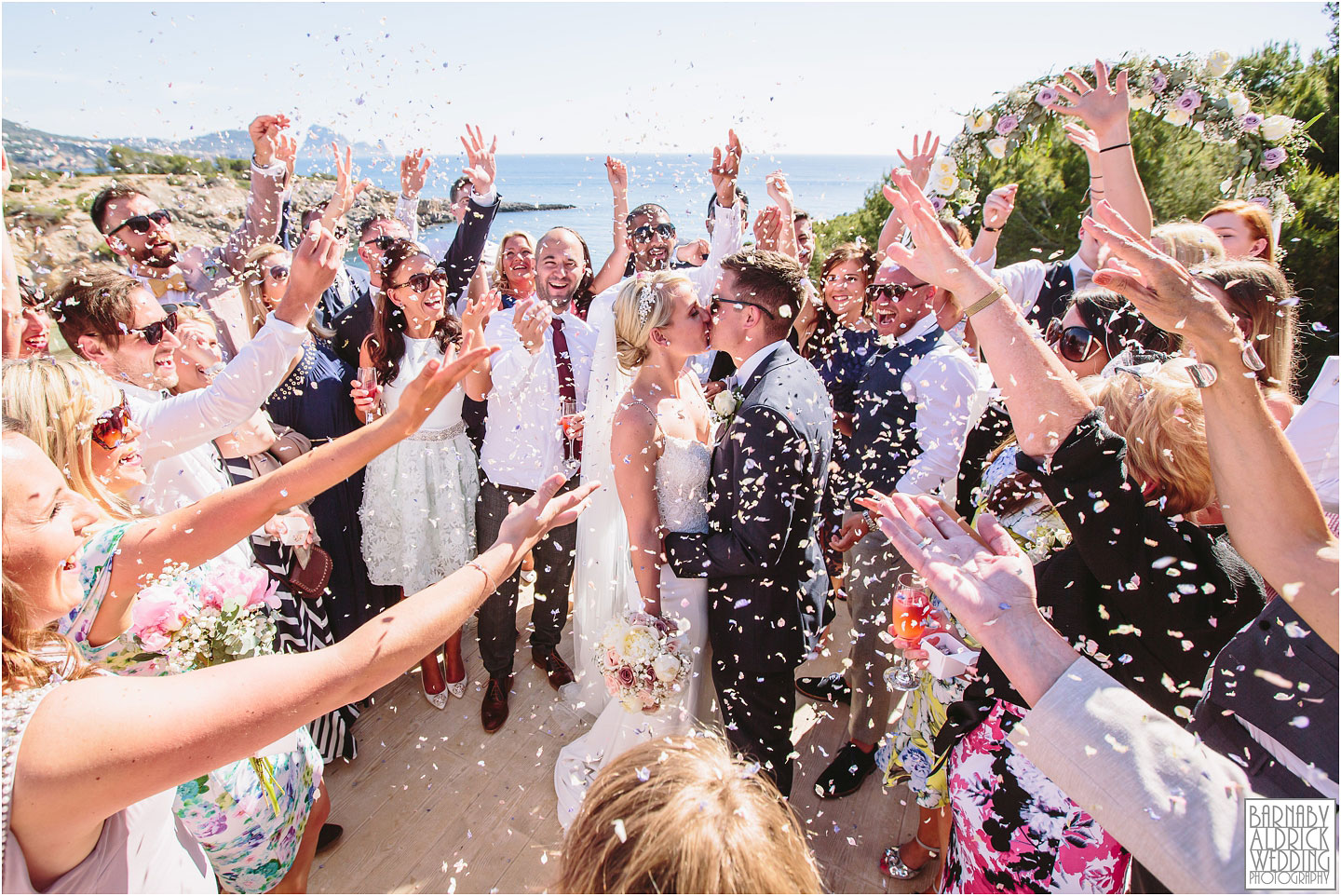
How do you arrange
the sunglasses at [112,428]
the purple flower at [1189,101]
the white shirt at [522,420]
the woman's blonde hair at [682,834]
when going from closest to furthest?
the woman's blonde hair at [682,834]
the sunglasses at [112,428]
the white shirt at [522,420]
the purple flower at [1189,101]

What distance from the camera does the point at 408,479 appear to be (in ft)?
12.0

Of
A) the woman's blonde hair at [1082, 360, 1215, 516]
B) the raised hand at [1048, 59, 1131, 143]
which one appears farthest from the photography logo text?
the raised hand at [1048, 59, 1131, 143]

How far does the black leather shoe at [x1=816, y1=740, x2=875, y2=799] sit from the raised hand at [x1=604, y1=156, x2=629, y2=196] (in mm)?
4015

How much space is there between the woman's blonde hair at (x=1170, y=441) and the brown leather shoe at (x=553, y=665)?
10.8 ft

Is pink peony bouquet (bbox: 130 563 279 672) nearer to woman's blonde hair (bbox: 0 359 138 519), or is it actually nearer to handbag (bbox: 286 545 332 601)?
woman's blonde hair (bbox: 0 359 138 519)

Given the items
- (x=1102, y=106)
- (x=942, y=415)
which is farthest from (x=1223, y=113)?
(x=942, y=415)

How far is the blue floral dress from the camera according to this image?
67.1 inches

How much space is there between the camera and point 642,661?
2730mm

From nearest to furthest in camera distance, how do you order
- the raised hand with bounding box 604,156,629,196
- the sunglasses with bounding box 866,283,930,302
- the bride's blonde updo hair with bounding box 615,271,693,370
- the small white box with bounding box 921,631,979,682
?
the small white box with bounding box 921,631,979,682 → the bride's blonde updo hair with bounding box 615,271,693,370 → the sunglasses with bounding box 866,283,930,302 → the raised hand with bounding box 604,156,629,196

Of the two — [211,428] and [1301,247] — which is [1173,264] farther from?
[1301,247]

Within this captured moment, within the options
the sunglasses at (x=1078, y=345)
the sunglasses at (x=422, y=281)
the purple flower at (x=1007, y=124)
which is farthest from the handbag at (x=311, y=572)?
the purple flower at (x=1007, y=124)

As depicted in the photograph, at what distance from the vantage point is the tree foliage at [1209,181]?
26.7 ft

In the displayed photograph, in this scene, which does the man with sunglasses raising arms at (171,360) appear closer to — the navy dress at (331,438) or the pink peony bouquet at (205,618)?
the pink peony bouquet at (205,618)

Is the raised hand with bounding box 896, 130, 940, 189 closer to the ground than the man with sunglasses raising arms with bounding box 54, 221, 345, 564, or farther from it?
farther from it
